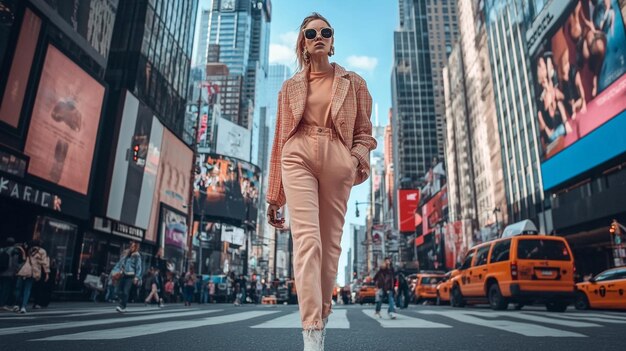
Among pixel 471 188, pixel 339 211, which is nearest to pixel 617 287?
pixel 339 211

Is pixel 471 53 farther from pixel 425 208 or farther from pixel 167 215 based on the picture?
pixel 167 215

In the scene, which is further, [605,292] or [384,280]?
[605,292]

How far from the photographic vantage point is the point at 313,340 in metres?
2.22

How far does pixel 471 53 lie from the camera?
240 ft

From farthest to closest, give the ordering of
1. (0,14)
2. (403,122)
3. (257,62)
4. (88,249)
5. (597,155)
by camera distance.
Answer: (257,62)
(403,122)
(597,155)
(88,249)
(0,14)

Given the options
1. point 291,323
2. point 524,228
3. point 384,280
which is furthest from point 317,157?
point 524,228

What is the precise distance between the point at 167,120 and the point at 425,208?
67805 millimetres

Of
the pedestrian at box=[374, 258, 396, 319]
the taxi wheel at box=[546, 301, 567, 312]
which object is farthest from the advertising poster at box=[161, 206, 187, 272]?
the taxi wheel at box=[546, 301, 567, 312]

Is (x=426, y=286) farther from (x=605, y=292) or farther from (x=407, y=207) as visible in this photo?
(x=407, y=207)

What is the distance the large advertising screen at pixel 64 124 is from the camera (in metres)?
17.6

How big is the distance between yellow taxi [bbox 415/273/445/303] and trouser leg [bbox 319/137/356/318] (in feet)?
73.0

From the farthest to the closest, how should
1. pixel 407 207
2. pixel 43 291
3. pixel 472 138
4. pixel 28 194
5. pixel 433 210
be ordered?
pixel 407 207 < pixel 433 210 < pixel 472 138 < pixel 28 194 < pixel 43 291

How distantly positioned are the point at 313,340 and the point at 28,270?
364 inches

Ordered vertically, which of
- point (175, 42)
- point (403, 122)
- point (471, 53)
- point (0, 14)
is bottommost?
point (0, 14)
